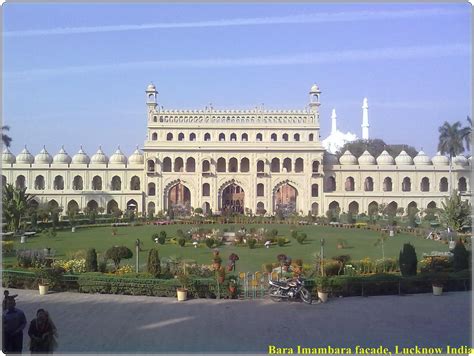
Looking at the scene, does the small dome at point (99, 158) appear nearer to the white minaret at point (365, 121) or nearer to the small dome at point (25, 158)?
the small dome at point (25, 158)

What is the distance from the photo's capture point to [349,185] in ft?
165

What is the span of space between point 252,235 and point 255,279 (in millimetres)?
13115

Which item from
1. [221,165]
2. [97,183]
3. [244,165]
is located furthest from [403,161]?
[97,183]

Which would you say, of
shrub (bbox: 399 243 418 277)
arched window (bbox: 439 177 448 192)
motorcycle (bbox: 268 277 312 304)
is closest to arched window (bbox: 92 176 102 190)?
arched window (bbox: 439 177 448 192)

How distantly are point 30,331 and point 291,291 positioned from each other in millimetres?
6484

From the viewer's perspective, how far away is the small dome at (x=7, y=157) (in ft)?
156

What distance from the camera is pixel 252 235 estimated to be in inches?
1062

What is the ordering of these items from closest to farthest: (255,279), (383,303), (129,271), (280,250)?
(383,303), (255,279), (129,271), (280,250)

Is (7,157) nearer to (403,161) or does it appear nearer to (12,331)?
(403,161)

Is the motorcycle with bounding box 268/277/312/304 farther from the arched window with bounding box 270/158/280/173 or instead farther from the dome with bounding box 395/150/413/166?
the dome with bounding box 395/150/413/166

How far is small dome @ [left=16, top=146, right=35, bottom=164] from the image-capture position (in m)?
48.0

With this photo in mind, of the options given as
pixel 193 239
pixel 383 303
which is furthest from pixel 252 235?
pixel 383 303

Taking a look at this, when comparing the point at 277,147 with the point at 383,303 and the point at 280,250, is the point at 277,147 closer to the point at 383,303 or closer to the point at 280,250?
the point at 280,250

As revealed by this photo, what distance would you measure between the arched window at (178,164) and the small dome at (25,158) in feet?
42.2
